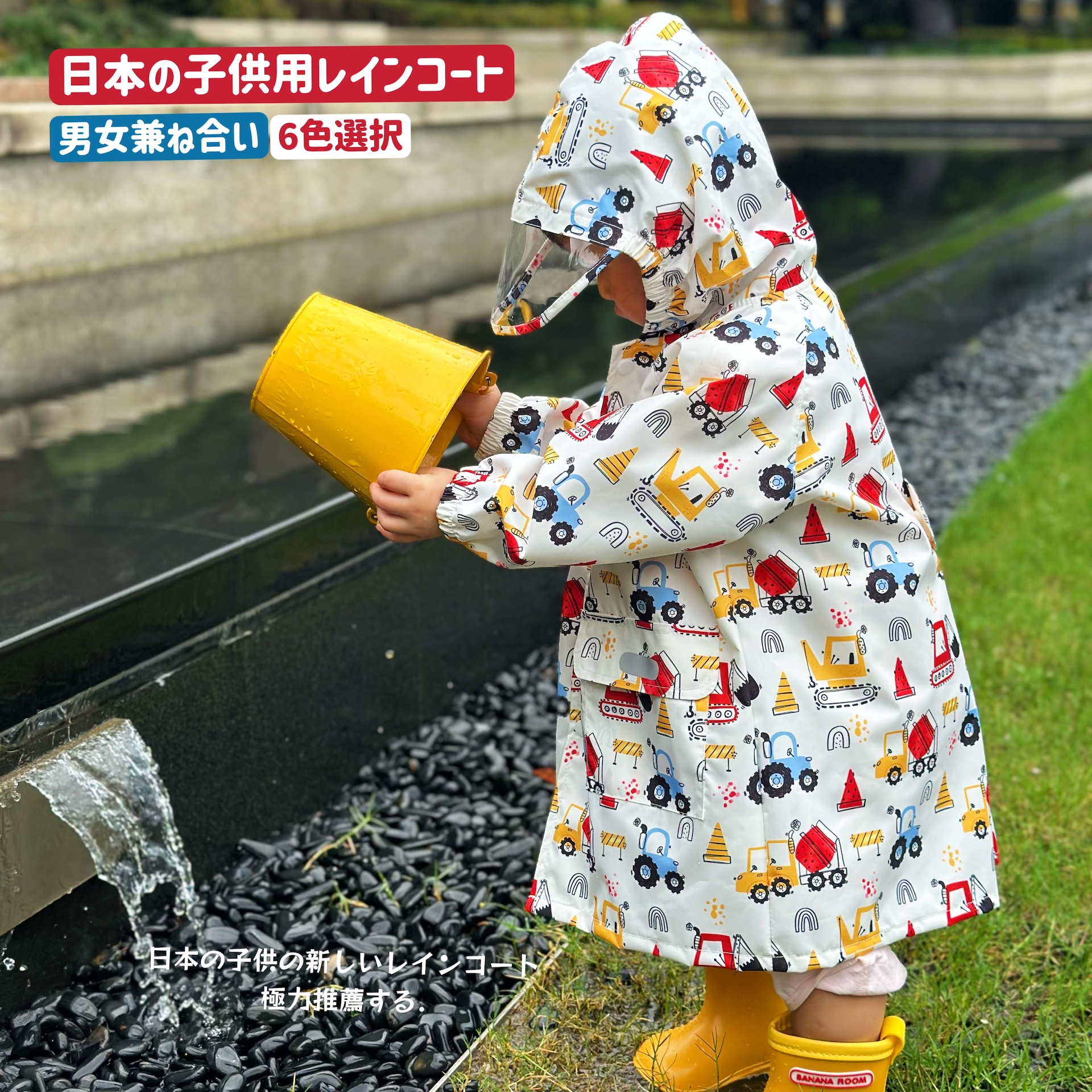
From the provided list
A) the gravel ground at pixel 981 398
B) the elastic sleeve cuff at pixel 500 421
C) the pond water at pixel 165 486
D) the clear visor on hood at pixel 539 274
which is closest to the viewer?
the clear visor on hood at pixel 539 274

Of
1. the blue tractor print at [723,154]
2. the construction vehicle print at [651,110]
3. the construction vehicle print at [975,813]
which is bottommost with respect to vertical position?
the construction vehicle print at [975,813]

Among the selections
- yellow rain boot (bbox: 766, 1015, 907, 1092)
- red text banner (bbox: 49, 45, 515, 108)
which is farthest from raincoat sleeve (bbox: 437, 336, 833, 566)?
red text banner (bbox: 49, 45, 515, 108)

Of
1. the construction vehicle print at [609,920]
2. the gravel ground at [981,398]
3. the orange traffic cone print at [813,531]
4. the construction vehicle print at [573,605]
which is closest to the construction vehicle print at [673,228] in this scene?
the orange traffic cone print at [813,531]

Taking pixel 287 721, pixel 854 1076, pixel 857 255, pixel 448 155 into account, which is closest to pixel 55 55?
pixel 287 721

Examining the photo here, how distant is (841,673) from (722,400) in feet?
1.27

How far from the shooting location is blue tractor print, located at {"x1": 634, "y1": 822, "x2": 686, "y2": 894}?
5.54 feet

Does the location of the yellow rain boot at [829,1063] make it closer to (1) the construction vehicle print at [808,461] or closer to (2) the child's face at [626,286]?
(1) the construction vehicle print at [808,461]

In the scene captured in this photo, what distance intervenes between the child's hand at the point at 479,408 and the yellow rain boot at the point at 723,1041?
2.86 ft

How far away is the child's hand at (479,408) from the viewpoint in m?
1.95

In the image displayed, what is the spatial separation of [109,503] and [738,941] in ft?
7.20

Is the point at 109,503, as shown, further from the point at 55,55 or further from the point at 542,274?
the point at 542,274

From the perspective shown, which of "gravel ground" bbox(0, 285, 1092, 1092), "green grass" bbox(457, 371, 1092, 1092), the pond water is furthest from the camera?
the pond water

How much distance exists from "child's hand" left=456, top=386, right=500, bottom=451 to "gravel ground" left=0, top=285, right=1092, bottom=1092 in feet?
3.34

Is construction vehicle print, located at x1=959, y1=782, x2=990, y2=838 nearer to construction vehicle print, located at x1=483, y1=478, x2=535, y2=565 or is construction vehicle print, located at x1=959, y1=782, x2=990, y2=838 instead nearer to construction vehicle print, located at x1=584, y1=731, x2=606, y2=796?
construction vehicle print, located at x1=584, y1=731, x2=606, y2=796
